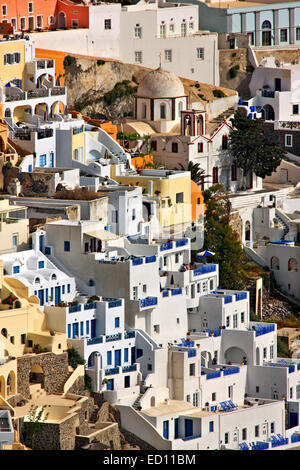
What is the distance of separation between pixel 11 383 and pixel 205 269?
15447 millimetres

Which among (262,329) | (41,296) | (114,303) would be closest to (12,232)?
(41,296)

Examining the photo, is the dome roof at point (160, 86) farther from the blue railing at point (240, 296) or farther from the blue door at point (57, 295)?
the blue door at point (57, 295)

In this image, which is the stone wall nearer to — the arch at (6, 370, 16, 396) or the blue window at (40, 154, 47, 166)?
the arch at (6, 370, 16, 396)

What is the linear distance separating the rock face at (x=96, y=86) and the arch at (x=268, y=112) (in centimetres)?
782

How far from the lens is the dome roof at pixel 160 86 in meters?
118

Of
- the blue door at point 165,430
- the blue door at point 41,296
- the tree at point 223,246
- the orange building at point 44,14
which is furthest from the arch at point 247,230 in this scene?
the blue door at point 165,430

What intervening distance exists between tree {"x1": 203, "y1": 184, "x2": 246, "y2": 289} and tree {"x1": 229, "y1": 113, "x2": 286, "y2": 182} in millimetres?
6961

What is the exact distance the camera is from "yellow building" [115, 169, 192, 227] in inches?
4203

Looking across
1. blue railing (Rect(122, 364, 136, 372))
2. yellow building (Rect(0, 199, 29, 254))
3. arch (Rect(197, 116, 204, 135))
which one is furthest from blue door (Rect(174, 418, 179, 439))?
arch (Rect(197, 116, 204, 135))

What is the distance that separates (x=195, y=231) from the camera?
107438mm

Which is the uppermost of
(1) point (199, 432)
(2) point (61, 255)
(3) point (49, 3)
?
(3) point (49, 3)

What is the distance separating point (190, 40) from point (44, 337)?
1510 inches
